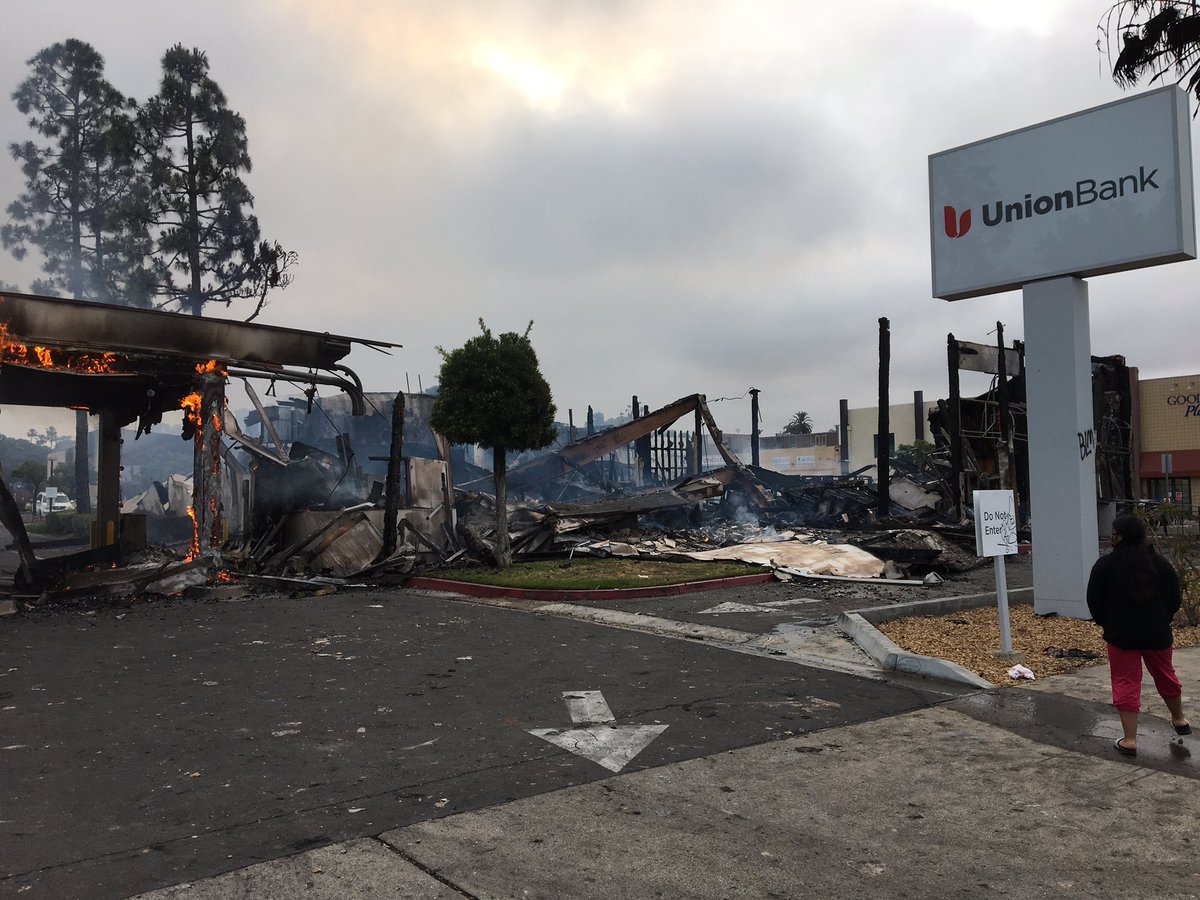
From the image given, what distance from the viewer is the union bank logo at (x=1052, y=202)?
33.1ft

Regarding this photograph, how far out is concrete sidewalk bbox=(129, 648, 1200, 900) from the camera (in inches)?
138

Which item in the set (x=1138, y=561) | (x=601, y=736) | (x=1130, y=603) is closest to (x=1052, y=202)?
(x=1138, y=561)

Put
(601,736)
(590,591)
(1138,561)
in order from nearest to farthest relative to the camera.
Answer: (1138,561), (601,736), (590,591)

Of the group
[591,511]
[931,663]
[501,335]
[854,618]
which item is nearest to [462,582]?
[501,335]

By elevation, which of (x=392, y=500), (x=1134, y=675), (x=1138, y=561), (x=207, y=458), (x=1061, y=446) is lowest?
(x=1134, y=675)

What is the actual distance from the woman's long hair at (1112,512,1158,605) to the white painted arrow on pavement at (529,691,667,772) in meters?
3.22

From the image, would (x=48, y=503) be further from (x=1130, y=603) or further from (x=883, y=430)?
(x=1130, y=603)

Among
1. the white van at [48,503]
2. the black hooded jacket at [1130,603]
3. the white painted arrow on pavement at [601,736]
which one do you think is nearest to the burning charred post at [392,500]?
the white painted arrow on pavement at [601,736]

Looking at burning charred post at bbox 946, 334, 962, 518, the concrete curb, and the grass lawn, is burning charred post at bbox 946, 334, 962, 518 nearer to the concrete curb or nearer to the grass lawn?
the grass lawn

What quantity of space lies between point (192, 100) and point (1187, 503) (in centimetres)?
4527

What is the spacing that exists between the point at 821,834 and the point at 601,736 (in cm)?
A: 197

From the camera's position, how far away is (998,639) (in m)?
8.95

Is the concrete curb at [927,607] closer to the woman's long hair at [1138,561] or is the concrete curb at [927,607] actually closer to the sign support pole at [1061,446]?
the sign support pole at [1061,446]

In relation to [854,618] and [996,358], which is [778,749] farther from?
[996,358]
